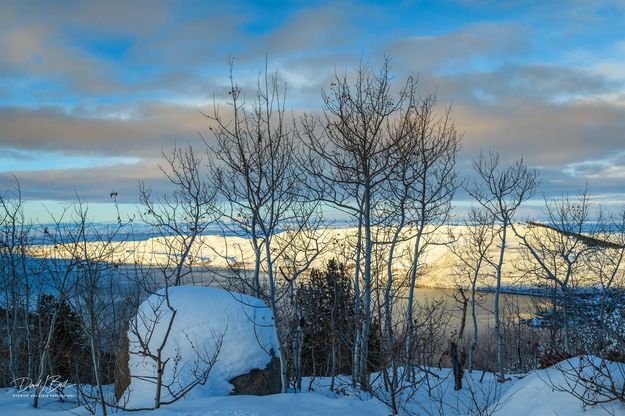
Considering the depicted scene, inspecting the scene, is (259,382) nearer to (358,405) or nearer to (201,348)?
(201,348)

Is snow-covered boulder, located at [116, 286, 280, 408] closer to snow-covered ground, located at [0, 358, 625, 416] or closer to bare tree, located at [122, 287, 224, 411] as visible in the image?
bare tree, located at [122, 287, 224, 411]

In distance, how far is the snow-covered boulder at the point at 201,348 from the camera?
29.1 feet

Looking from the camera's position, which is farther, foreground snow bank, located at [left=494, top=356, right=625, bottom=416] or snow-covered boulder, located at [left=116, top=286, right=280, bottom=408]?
snow-covered boulder, located at [left=116, top=286, right=280, bottom=408]

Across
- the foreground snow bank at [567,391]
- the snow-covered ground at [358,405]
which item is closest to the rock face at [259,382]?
the snow-covered ground at [358,405]

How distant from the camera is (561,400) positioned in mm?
7070

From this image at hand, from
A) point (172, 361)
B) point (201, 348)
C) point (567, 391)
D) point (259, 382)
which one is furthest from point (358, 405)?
point (567, 391)

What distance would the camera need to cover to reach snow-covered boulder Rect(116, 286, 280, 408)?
29.1 ft

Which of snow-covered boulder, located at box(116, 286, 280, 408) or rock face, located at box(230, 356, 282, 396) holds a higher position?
snow-covered boulder, located at box(116, 286, 280, 408)

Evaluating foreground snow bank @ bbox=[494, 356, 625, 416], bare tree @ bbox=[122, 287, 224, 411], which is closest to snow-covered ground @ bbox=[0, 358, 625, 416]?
foreground snow bank @ bbox=[494, 356, 625, 416]

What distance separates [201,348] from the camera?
9.12 metres

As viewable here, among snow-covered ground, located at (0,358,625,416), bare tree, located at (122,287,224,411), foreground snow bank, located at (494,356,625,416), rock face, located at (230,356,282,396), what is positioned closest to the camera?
foreground snow bank, located at (494,356,625,416)

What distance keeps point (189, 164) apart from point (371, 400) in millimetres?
9801

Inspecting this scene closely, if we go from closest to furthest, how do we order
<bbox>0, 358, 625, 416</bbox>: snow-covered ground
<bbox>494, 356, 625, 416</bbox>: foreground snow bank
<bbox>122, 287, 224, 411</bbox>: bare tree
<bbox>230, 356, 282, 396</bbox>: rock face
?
<bbox>494, 356, 625, 416</bbox>: foreground snow bank < <bbox>0, 358, 625, 416</bbox>: snow-covered ground < <bbox>122, 287, 224, 411</bbox>: bare tree < <bbox>230, 356, 282, 396</bbox>: rock face

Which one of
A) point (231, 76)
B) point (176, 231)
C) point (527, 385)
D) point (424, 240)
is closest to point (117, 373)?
point (231, 76)
